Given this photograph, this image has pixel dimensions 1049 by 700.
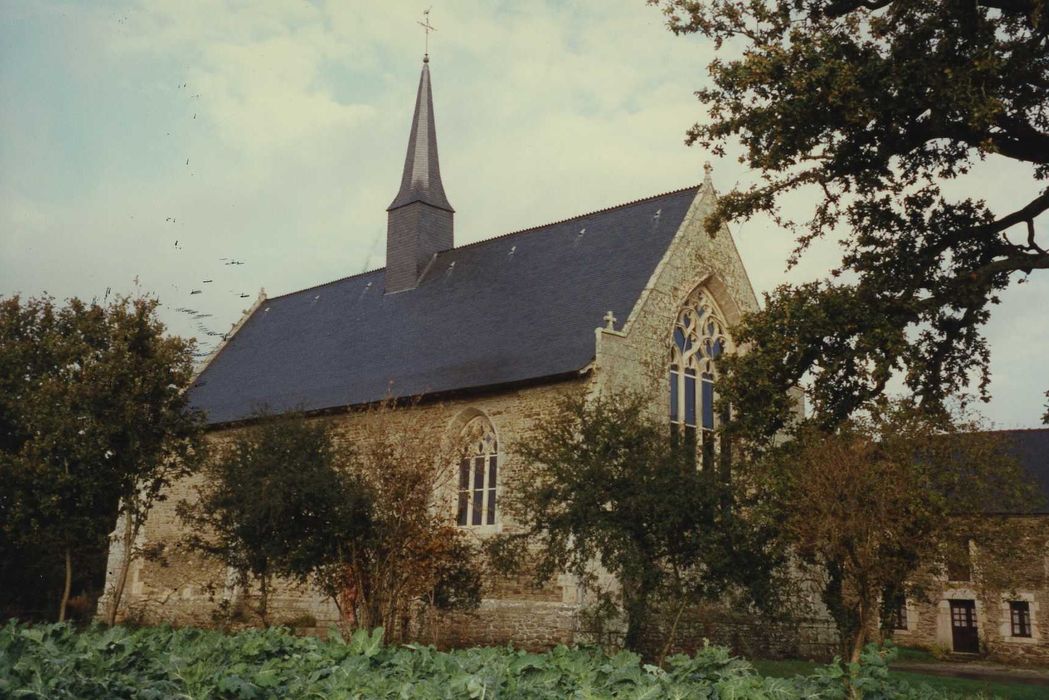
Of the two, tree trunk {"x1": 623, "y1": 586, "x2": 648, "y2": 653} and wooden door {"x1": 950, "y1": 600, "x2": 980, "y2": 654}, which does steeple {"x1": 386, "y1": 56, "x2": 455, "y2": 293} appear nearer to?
tree trunk {"x1": 623, "y1": 586, "x2": 648, "y2": 653}

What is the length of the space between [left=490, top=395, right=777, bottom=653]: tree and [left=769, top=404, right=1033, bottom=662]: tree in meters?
0.91

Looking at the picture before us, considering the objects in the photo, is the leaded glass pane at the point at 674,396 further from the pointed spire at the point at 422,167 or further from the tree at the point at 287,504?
the pointed spire at the point at 422,167

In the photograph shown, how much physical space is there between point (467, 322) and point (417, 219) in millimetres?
6489

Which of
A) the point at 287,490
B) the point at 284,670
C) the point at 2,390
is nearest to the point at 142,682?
the point at 284,670

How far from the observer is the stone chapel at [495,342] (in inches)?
894

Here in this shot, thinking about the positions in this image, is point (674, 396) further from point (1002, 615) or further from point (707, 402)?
point (1002, 615)

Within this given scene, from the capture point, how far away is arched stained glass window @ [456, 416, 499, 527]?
24.0 meters

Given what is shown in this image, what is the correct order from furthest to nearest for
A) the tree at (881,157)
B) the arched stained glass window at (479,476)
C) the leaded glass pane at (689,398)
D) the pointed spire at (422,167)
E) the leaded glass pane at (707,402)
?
the pointed spire at (422,167) < the leaded glass pane at (707,402) < the leaded glass pane at (689,398) < the arched stained glass window at (479,476) < the tree at (881,157)

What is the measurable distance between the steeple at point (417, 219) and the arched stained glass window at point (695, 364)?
33.7 ft

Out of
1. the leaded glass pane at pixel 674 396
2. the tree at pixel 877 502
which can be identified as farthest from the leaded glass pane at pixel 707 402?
the tree at pixel 877 502

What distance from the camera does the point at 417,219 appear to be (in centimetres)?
3259

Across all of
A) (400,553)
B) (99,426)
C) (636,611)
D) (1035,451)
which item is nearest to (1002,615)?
(1035,451)

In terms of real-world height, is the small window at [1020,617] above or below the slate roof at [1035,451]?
below

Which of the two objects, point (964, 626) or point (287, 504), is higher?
point (287, 504)
